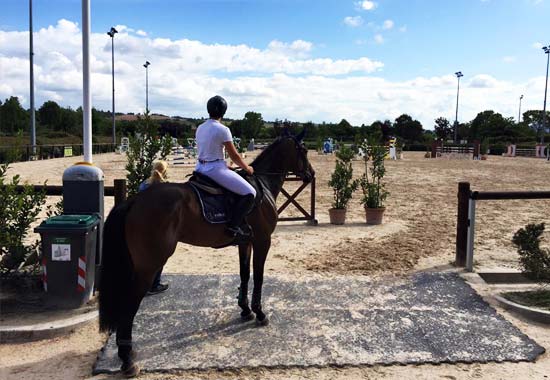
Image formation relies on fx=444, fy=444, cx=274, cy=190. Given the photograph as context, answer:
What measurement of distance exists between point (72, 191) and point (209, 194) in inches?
78.2

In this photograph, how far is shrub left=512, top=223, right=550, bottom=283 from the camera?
548 centimetres

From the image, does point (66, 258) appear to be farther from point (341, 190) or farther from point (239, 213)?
point (341, 190)

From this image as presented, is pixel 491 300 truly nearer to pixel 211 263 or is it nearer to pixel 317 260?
pixel 317 260

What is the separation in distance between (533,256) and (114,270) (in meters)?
4.97

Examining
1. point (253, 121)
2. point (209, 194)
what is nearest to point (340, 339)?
point (209, 194)

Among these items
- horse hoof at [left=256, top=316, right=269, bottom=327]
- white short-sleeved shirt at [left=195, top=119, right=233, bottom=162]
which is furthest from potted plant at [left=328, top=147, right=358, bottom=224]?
white short-sleeved shirt at [left=195, top=119, right=233, bottom=162]

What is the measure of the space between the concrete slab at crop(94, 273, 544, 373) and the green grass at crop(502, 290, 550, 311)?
418mm

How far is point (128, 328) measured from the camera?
3.73 metres

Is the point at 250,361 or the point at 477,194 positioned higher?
the point at 477,194

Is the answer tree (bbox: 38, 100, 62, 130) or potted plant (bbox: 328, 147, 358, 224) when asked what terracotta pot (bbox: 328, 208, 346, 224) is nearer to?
potted plant (bbox: 328, 147, 358, 224)

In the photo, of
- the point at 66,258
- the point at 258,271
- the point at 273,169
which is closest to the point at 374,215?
the point at 273,169

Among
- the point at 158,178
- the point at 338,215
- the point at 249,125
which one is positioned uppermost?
the point at 249,125

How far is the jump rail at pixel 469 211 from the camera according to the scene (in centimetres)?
652

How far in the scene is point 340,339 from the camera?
4270 millimetres
